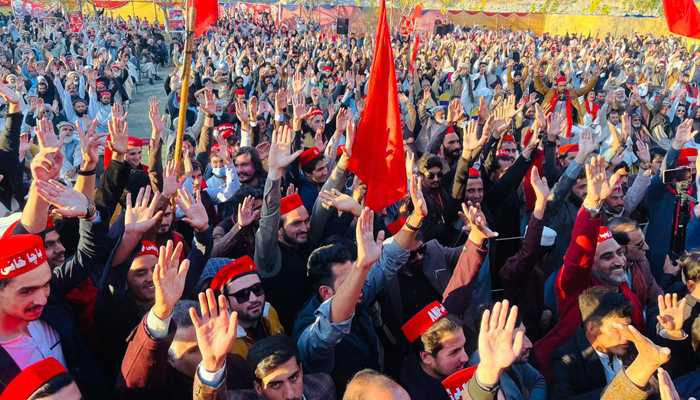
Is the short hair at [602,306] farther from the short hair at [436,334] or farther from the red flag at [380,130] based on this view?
the red flag at [380,130]

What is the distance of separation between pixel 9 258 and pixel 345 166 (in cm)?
261

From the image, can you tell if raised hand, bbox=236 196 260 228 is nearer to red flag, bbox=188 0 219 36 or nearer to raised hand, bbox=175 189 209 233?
raised hand, bbox=175 189 209 233

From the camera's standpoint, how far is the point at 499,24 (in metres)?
39.9

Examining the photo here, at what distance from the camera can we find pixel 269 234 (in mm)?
3514

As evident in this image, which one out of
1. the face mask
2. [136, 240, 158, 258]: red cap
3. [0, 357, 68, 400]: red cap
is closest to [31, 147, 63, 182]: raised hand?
[136, 240, 158, 258]: red cap

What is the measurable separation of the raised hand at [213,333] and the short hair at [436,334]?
1.03 metres

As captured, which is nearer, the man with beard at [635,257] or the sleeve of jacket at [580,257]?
the sleeve of jacket at [580,257]

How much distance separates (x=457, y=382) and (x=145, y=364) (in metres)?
1.31

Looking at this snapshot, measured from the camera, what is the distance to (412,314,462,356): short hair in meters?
2.74

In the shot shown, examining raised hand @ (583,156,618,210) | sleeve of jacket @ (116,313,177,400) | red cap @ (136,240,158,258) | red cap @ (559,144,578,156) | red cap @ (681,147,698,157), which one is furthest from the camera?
red cap @ (559,144,578,156)

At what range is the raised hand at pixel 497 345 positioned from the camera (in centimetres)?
210

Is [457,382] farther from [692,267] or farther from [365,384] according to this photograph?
[692,267]

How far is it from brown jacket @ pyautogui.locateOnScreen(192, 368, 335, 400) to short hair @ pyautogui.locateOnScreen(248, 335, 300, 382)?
8 centimetres

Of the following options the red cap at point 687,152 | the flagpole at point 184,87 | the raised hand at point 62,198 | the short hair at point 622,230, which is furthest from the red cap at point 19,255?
the red cap at point 687,152
